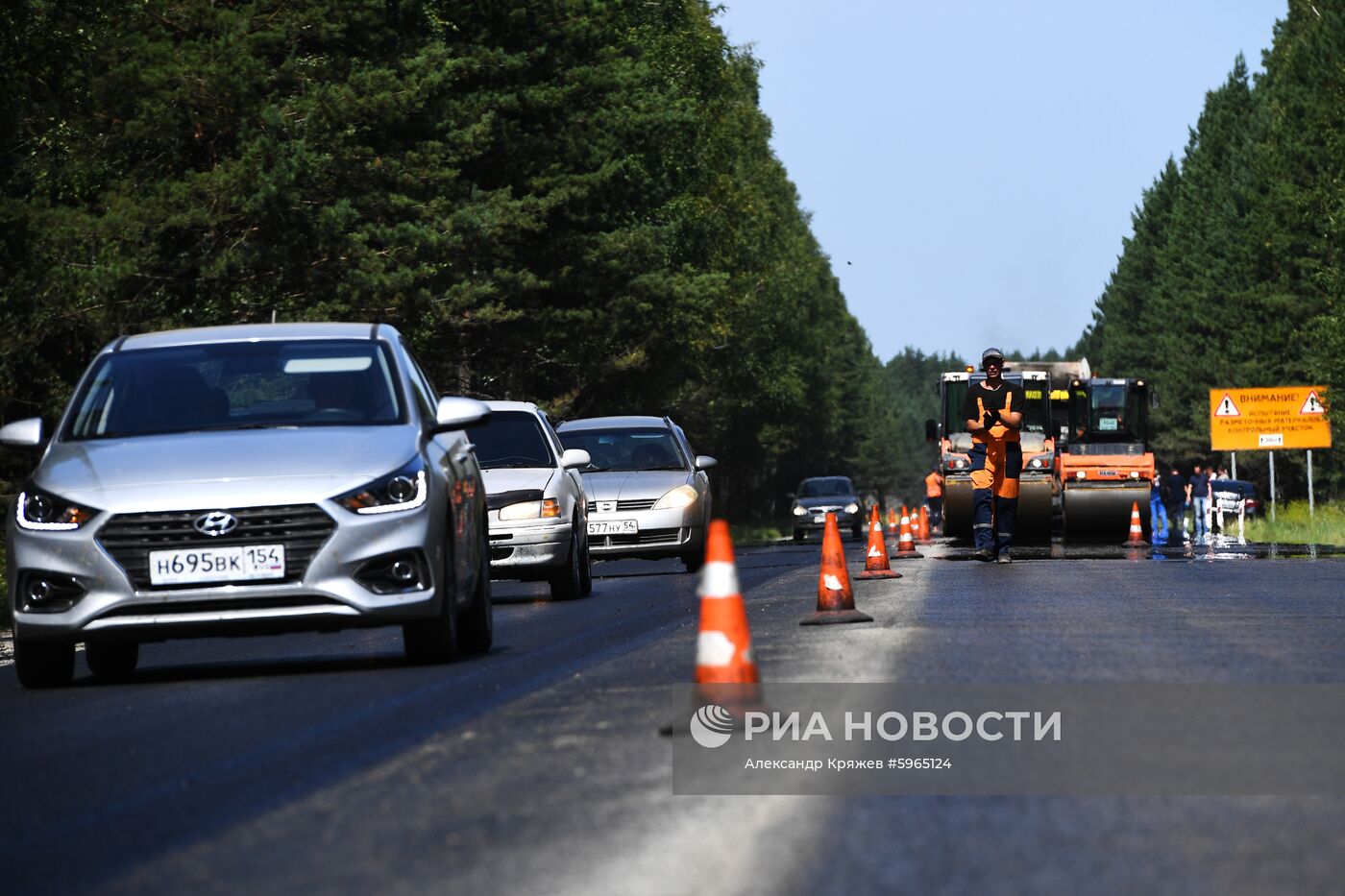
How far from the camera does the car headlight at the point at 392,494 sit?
35.8 ft

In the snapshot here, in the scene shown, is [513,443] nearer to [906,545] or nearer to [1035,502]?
[906,545]

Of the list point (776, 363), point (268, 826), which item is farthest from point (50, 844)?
point (776, 363)

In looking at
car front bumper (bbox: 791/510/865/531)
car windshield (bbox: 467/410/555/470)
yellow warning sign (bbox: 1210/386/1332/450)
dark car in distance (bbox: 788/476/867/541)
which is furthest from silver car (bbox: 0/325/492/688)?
car front bumper (bbox: 791/510/865/531)

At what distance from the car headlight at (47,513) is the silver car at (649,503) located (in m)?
12.0

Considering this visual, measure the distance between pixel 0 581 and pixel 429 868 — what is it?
23.1 metres

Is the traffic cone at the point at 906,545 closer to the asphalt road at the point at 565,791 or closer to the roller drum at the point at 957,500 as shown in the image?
the roller drum at the point at 957,500

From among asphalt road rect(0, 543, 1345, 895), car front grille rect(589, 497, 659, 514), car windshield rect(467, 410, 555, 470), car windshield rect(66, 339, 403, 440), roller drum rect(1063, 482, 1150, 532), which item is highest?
car windshield rect(66, 339, 403, 440)

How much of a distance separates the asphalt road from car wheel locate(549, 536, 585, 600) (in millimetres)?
5210

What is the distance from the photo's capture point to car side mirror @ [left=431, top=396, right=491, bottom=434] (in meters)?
11.7

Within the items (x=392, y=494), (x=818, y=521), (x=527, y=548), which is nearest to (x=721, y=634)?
(x=392, y=494)

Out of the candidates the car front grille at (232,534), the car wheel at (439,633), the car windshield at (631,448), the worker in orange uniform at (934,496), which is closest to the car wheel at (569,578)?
the car windshield at (631,448)

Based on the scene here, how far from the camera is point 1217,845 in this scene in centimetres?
546

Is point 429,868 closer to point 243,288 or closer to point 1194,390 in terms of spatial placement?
point 243,288

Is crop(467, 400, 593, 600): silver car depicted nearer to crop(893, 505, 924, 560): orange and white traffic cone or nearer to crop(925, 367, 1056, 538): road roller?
crop(893, 505, 924, 560): orange and white traffic cone
